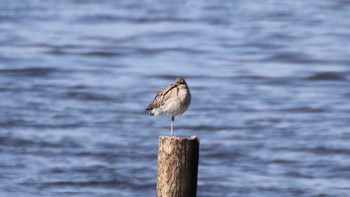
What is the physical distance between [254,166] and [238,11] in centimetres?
1850

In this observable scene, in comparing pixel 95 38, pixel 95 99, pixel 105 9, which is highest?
pixel 105 9

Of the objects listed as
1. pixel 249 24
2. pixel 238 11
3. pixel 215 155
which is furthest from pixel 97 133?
pixel 238 11

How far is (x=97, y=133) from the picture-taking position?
19.0 m

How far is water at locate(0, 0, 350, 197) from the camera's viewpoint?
1622 cm

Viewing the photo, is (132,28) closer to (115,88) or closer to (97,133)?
(115,88)

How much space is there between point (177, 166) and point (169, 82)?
15040 millimetres

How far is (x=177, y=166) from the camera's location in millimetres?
8266

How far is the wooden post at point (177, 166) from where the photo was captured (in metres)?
8.20

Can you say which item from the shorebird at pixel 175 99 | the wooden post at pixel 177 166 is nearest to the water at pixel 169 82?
the shorebird at pixel 175 99

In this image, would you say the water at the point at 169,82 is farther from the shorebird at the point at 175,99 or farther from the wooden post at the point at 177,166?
the wooden post at the point at 177,166

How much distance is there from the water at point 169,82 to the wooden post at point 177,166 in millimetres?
6721

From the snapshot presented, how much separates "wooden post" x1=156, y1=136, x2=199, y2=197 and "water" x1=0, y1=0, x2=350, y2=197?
6721 mm

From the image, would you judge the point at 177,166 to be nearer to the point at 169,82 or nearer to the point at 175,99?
the point at 175,99

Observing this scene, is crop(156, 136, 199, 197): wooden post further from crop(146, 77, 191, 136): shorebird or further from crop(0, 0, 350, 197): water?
crop(0, 0, 350, 197): water
